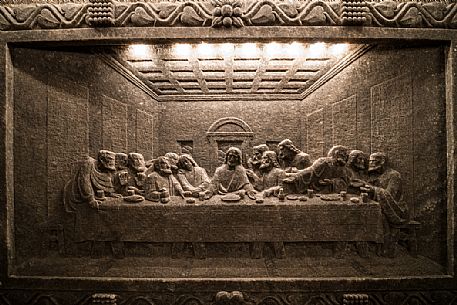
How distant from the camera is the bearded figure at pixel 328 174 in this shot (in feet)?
12.2

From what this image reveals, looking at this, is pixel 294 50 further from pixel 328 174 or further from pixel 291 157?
pixel 328 174

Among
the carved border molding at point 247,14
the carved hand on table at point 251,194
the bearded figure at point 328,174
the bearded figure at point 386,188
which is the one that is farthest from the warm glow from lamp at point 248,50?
the bearded figure at point 386,188

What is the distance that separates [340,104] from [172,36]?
2048mm

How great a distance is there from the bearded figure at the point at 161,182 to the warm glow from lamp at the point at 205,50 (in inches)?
50.9

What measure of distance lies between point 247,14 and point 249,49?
37 cm

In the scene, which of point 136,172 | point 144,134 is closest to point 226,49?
point 144,134

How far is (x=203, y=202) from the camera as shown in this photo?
367cm

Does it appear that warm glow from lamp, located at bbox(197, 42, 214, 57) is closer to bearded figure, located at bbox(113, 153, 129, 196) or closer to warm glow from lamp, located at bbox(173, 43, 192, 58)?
warm glow from lamp, located at bbox(173, 43, 192, 58)

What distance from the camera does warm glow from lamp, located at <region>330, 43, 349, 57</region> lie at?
3.59 meters

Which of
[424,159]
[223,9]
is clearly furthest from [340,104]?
[223,9]

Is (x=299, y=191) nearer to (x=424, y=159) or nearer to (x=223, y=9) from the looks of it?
(x=424, y=159)

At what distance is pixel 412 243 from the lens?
142 inches

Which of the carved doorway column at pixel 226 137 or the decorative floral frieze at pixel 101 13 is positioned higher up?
the decorative floral frieze at pixel 101 13

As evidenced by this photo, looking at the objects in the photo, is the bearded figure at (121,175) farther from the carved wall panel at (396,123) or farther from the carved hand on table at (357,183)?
the carved wall panel at (396,123)
